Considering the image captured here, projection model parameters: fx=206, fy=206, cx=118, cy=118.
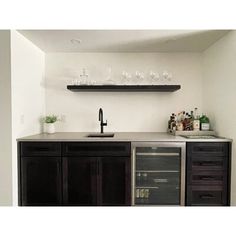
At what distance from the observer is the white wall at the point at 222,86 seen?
2.16 metres

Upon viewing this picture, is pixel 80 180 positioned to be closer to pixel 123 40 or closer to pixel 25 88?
pixel 25 88

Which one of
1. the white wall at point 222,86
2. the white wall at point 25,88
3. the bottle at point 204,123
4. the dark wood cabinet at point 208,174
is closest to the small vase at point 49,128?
the white wall at point 25,88

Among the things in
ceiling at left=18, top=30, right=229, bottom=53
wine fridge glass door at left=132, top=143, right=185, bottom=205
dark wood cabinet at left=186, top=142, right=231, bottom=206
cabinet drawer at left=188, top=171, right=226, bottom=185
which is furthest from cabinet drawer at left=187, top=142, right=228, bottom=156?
ceiling at left=18, top=30, right=229, bottom=53

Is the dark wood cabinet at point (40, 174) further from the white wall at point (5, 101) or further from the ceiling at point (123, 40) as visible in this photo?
the ceiling at point (123, 40)

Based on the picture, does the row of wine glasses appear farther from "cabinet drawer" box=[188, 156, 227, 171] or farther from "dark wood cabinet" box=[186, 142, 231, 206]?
"cabinet drawer" box=[188, 156, 227, 171]

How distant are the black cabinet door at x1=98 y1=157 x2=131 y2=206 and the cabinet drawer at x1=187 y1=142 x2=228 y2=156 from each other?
72 cm

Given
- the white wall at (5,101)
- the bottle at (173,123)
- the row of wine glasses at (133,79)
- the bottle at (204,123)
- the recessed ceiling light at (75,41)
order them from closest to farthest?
the white wall at (5,101) < the recessed ceiling light at (75,41) < the bottle at (204,123) < the bottle at (173,123) < the row of wine glasses at (133,79)

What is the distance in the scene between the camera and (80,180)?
2.28 metres

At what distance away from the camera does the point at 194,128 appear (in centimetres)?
271

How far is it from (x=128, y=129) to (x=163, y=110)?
22.6 inches

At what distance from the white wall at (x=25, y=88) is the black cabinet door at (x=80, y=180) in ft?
1.80

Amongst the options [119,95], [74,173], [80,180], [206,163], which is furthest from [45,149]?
[206,163]

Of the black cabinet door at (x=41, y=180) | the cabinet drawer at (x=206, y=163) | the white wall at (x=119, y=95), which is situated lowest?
the black cabinet door at (x=41, y=180)
